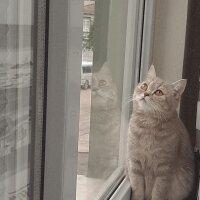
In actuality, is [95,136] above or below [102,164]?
above

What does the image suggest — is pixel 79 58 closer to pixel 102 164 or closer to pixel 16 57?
pixel 16 57

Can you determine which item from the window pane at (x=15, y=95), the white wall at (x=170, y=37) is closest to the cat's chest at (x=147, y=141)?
the white wall at (x=170, y=37)

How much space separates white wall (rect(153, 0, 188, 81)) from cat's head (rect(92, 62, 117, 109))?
1.12 ft

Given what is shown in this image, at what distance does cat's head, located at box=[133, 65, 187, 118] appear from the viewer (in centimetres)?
153

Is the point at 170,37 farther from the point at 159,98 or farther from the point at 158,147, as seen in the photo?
the point at 158,147

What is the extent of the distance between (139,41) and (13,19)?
126cm

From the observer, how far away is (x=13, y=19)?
2.30 ft

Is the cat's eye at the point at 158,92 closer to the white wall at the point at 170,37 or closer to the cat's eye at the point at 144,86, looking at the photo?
the cat's eye at the point at 144,86

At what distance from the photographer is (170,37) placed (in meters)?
1.91

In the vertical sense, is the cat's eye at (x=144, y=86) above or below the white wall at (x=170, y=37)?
below

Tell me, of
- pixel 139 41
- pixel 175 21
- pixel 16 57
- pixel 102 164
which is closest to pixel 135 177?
pixel 102 164

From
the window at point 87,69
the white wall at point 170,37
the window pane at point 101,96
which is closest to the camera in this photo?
the window at point 87,69

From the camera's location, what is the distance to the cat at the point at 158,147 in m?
1.53

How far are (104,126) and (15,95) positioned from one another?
942mm
